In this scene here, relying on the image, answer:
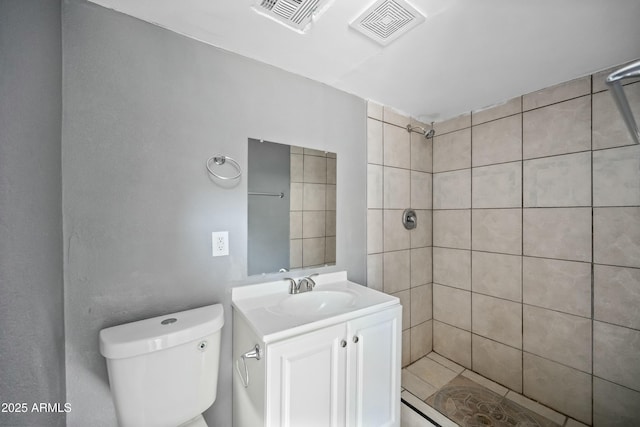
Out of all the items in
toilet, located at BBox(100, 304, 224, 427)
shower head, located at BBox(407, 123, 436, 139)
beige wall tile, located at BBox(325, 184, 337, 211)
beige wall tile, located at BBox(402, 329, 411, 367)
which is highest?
shower head, located at BBox(407, 123, 436, 139)

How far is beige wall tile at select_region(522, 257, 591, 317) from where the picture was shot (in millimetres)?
1343

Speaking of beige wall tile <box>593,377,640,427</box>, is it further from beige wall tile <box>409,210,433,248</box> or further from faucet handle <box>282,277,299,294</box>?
faucet handle <box>282,277,299,294</box>

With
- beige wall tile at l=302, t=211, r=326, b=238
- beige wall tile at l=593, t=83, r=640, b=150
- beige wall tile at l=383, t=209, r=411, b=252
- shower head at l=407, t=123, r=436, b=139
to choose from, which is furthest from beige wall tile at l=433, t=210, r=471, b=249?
beige wall tile at l=302, t=211, r=326, b=238

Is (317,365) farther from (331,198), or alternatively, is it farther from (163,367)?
(331,198)

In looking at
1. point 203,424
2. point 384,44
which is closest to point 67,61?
point 384,44

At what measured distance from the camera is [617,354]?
1244 mm

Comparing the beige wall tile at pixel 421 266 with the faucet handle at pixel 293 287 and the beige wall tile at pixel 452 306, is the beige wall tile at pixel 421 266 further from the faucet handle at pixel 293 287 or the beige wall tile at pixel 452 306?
the faucet handle at pixel 293 287

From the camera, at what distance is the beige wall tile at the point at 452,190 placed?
1855mm

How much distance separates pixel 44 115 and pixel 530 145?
2.38 meters

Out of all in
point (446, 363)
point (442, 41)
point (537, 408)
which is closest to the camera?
point (442, 41)

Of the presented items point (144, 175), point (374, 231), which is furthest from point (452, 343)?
point (144, 175)

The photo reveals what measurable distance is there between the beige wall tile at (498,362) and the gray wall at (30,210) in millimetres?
2302

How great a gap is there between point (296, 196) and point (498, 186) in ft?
4.73

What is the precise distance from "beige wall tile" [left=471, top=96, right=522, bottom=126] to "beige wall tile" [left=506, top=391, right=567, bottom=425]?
6.17 feet
